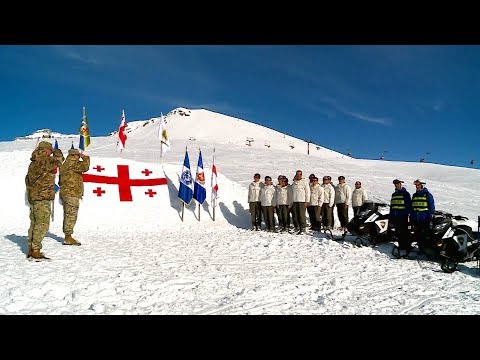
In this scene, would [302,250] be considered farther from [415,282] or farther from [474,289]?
[474,289]

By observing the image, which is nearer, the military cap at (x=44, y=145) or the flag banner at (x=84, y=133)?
the military cap at (x=44, y=145)

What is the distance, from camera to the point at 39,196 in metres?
6.54

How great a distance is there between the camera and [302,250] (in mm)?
8398

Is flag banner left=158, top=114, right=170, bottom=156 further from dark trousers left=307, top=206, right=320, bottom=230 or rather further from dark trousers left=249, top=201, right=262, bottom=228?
dark trousers left=307, top=206, right=320, bottom=230

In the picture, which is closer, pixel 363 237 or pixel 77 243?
pixel 77 243

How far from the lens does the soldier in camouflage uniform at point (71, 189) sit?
8.17m

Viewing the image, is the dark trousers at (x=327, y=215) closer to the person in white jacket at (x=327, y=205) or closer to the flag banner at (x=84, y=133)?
the person in white jacket at (x=327, y=205)

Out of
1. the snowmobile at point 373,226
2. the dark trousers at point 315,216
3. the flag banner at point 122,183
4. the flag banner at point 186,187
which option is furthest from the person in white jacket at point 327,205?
the flag banner at point 122,183

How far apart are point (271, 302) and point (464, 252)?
4.38 meters

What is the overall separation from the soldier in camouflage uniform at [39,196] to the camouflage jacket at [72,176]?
1516 mm

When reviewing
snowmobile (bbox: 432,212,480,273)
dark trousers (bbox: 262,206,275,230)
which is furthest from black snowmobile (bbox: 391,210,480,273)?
dark trousers (bbox: 262,206,275,230)

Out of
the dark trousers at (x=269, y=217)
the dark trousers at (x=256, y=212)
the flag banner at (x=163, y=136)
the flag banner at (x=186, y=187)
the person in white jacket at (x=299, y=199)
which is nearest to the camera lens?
the person in white jacket at (x=299, y=199)

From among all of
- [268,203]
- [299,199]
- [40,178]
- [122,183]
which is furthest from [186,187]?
[40,178]
